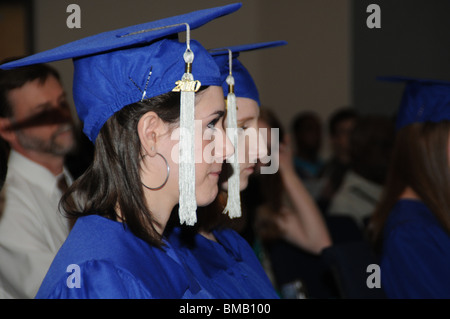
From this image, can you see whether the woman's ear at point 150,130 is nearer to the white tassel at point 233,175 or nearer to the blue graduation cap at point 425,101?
the white tassel at point 233,175

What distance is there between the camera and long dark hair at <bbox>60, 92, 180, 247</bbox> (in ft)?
3.73

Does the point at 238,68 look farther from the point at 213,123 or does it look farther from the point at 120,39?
the point at 120,39

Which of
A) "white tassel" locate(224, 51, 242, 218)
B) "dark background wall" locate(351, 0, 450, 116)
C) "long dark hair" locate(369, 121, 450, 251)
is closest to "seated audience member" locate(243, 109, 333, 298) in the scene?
"long dark hair" locate(369, 121, 450, 251)

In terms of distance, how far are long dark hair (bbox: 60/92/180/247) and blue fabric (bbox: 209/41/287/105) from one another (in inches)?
18.1

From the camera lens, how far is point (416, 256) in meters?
2.03

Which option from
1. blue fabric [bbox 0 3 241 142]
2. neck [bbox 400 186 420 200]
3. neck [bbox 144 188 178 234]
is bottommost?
neck [bbox 400 186 420 200]

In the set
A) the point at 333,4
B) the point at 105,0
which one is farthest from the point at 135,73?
the point at 333,4

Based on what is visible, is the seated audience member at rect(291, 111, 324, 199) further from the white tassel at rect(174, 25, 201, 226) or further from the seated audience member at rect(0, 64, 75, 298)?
the white tassel at rect(174, 25, 201, 226)

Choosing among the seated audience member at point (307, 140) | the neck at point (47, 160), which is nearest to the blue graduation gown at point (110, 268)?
the neck at point (47, 160)

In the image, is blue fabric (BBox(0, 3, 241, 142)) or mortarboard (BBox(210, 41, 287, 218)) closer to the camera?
blue fabric (BBox(0, 3, 241, 142))

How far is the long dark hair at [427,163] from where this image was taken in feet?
6.81

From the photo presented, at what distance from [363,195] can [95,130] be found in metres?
2.50

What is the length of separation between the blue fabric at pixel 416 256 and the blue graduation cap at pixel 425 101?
1.24 feet

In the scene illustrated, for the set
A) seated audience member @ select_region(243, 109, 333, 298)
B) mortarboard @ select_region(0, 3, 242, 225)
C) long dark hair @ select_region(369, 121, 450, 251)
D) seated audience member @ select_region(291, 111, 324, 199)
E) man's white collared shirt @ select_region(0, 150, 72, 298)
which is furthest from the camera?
seated audience member @ select_region(291, 111, 324, 199)
